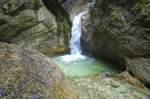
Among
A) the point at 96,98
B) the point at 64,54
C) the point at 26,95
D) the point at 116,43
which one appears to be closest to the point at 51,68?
the point at 26,95

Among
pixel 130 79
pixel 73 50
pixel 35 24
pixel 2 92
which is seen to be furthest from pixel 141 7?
pixel 2 92

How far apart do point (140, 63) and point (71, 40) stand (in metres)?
7.23

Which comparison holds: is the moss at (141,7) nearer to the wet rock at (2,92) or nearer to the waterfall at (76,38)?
the waterfall at (76,38)

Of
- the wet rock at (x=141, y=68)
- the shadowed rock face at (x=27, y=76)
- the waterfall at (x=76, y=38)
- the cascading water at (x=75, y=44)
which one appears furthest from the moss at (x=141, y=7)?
the shadowed rock face at (x=27, y=76)

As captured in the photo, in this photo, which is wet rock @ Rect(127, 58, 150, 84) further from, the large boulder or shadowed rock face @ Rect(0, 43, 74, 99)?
shadowed rock face @ Rect(0, 43, 74, 99)

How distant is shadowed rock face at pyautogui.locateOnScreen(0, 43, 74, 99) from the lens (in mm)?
4055

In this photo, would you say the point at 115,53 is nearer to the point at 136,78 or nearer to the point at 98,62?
the point at 98,62

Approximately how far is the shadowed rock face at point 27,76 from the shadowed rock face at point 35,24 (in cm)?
775

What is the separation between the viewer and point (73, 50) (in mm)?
16625

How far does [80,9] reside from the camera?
66.0 feet

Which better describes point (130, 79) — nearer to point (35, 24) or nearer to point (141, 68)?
point (141, 68)

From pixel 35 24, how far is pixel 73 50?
351 cm

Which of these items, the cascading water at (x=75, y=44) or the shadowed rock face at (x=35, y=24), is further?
the cascading water at (x=75, y=44)

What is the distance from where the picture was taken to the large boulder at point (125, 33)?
10617 millimetres
